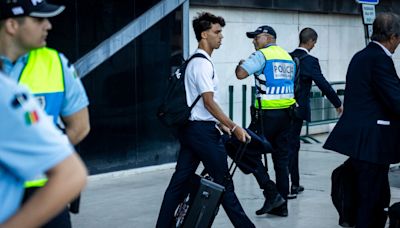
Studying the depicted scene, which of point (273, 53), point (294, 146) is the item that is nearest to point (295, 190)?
point (294, 146)

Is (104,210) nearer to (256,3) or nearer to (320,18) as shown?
(256,3)

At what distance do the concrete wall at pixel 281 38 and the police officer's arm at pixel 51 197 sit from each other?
8.55 m

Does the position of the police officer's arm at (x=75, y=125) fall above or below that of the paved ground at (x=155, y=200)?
above

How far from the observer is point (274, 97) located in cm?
709

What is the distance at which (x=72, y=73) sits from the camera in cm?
334

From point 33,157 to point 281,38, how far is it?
431 inches

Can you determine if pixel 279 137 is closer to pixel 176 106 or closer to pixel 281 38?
pixel 176 106

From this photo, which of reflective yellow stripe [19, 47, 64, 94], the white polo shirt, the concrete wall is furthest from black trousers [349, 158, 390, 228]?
the concrete wall

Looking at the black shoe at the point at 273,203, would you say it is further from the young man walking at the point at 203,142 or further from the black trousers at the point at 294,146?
the young man walking at the point at 203,142

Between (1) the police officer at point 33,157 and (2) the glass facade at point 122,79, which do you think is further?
(2) the glass facade at point 122,79

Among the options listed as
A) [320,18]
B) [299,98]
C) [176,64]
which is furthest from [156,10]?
[320,18]

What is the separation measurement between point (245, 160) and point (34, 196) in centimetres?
481

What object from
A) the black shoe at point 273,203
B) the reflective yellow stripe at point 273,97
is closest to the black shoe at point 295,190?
the black shoe at point 273,203

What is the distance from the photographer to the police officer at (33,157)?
1.79m
